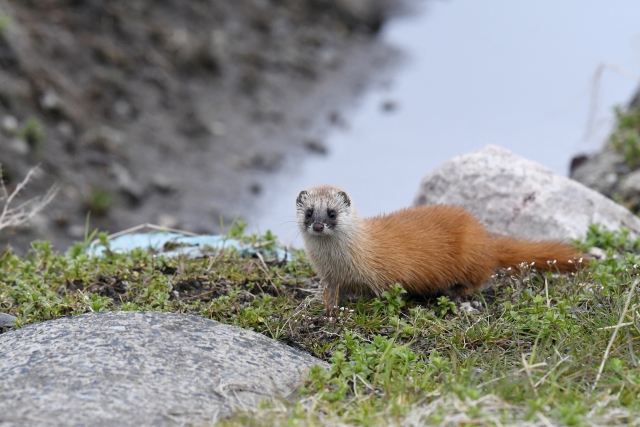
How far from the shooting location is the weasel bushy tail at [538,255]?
4.95 m

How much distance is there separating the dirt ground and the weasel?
442 cm

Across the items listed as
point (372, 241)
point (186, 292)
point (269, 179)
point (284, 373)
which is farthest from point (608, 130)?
point (284, 373)

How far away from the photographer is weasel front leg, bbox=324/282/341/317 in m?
4.36

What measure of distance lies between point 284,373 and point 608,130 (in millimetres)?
6569

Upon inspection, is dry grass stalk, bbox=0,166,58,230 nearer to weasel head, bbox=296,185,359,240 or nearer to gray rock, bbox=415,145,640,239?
weasel head, bbox=296,185,359,240

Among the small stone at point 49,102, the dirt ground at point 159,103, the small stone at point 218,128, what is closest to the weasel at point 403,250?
the dirt ground at point 159,103

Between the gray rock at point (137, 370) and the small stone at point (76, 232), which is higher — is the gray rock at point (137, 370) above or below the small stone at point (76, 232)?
below

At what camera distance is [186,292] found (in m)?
4.77

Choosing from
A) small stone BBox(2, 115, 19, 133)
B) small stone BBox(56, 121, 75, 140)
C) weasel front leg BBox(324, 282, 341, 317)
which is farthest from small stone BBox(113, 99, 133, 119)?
weasel front leg BBox(324, 282, 341, 317)

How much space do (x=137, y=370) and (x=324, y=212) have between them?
161 centimetres

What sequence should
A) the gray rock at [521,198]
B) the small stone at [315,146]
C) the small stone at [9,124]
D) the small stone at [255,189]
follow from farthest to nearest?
the small stone at [315,146], the small stone at [255,189], the small stone at [9,124], the gray rock at [521,198]

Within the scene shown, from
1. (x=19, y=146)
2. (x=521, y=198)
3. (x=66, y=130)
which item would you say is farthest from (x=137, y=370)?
(x=66, y=130)

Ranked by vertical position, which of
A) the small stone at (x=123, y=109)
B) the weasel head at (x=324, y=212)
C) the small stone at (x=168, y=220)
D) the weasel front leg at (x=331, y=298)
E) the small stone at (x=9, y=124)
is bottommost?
the weasel front leg at (x=331, y=298)

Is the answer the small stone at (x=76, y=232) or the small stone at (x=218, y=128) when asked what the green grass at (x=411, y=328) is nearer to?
the small stone at (x=76, y=232)
